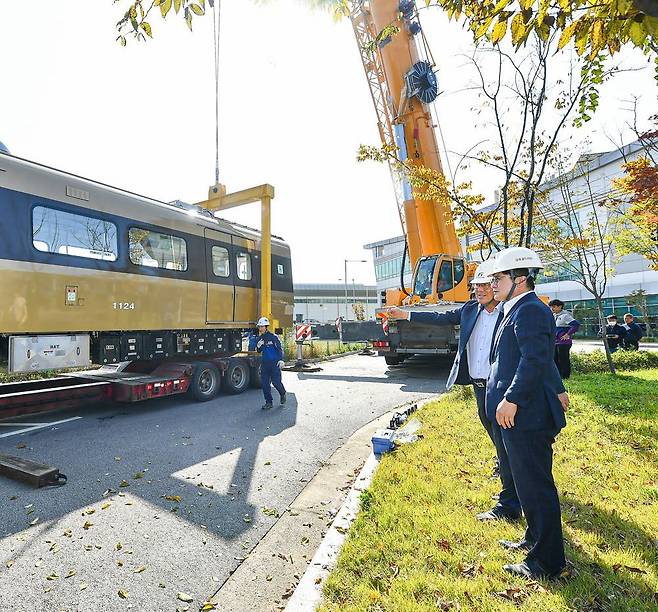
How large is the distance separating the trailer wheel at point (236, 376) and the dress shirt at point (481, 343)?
706 centimetres

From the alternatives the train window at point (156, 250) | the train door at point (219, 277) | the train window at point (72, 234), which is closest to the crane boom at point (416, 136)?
the train door at point (219, 277)

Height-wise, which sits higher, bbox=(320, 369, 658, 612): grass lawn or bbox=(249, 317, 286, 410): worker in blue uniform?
bbox=(249, 317, 286, 410): worker in blue uniform

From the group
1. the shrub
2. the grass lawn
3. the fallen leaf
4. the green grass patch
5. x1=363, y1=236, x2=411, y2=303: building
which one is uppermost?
x1=363, y1=236, x2=411, y2=303: building

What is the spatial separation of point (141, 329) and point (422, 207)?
840cm

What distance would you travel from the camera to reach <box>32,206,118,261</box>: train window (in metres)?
6.82

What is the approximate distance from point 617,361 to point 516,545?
11427 millimetres

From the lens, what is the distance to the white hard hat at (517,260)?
115 inches

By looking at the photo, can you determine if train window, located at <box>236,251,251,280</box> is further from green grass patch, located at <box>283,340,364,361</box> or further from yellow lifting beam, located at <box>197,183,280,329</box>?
green grass patch, located at <box>283,340,364,361</box>

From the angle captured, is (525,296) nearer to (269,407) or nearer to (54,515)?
(54,515)

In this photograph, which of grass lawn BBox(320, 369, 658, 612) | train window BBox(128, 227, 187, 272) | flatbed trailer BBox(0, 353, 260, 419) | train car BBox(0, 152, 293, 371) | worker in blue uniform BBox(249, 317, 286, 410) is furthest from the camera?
worker in blue uniform BBox(249, 317, 286, 410)

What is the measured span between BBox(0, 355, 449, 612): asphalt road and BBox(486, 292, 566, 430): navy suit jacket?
6.65ft

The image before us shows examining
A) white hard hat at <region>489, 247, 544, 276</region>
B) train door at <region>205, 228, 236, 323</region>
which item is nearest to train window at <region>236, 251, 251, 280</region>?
train door at <region>205, 228, 236, 323</region>

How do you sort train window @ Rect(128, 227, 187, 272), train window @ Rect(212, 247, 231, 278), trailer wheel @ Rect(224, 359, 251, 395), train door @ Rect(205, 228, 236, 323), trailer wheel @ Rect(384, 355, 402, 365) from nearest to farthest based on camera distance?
train window @ Rect(128, 227, 187, 272)
train door @ Rect(205, 228, 236, 323)
train window @ Rect(212, 247, 231, 278)
trailer wheel @ Rect(224, 359, 251, 395)
trailer wheel @ Rect(384, 355, 402, 365)

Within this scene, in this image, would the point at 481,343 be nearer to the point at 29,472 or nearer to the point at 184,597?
the point at 184,597
